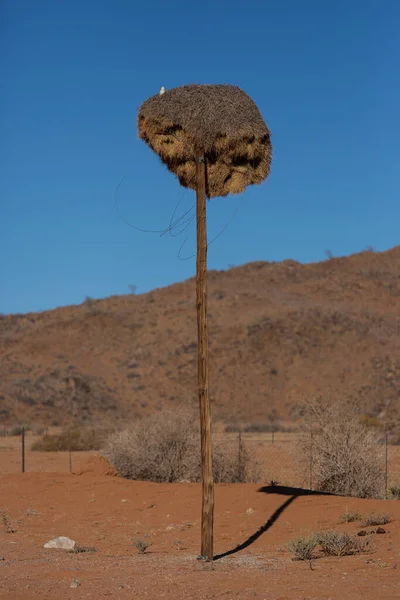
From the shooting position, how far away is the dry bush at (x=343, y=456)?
15.2 m

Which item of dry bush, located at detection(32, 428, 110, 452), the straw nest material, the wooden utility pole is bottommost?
dry bush, located at detection(32, 428, 110, 452)

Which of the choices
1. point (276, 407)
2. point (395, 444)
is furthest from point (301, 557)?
point (276, 407)

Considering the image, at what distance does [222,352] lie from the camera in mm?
56719

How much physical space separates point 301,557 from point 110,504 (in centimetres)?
597

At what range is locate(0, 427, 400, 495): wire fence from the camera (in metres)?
16.3

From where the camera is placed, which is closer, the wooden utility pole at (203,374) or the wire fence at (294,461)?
the wooden utility pole at (203,374)

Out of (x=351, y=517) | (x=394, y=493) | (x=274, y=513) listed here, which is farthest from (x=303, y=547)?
(x=394, y=493)

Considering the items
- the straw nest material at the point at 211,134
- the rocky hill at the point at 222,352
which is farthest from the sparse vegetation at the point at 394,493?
the rocky hill at the point at 222,352

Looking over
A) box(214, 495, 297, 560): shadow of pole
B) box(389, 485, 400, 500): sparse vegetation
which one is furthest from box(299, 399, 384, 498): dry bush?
box(214, 495, 297, 560): shadow of pole

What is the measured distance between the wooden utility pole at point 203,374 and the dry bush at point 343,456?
20.2 feet

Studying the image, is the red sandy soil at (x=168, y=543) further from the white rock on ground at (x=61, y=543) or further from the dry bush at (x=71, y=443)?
the dry bush at (x=71, y=443)

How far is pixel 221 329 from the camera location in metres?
59.8

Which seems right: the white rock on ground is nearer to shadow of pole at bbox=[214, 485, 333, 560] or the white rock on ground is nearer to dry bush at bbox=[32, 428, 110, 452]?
shadow of pole at bbox=[214, 485, 333, 560]

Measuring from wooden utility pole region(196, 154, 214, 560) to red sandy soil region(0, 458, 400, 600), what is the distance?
1.46ft
